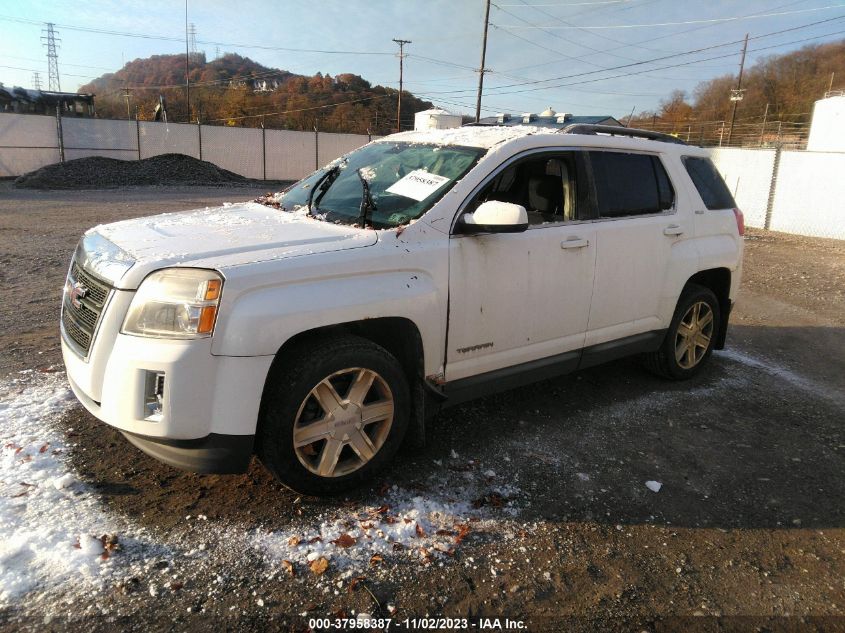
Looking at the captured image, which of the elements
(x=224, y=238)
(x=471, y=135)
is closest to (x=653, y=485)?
(x=471, y=135)

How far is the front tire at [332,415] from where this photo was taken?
292cm

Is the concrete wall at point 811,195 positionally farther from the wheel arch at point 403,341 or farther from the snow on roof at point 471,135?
the wheel arch at point 403,341

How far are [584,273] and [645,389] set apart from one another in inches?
61.7

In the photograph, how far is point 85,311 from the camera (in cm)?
307

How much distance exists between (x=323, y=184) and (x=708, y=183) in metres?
3.25

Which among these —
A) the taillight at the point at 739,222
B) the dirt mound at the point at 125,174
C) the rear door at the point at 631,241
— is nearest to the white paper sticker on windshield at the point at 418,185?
the rear door at the point at 631,241

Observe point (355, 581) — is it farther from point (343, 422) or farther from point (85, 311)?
point (85, 311)

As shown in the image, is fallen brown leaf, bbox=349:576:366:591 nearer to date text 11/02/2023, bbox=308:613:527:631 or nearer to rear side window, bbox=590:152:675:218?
date text 11/02/2023, bbox=308:613:527:631

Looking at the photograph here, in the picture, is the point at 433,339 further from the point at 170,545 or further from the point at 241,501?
the point at 170,545

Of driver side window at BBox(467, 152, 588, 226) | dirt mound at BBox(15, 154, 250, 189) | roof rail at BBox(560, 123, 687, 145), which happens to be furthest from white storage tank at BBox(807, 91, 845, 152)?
driver side window at BBox(467, 152, 588, 226)

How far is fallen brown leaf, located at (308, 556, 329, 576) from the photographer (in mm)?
2725

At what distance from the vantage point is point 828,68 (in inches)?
2356

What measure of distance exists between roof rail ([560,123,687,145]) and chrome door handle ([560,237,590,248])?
77 centimetres

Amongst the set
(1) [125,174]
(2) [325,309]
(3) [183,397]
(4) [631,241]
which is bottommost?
(1) [125,174]
